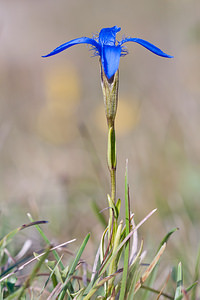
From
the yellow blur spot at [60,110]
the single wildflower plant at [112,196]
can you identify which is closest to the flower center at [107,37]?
the single wildflower plant at [112,196]

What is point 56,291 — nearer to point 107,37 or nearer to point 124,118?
point 107,37

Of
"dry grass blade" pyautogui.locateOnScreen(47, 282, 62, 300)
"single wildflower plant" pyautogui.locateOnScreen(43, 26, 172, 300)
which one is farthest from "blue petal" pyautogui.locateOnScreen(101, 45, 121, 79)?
"dry grass blade" pyautogui.locateOnScreen(47, 282, 62, 300)

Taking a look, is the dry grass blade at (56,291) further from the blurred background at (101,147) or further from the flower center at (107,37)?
the blurred background at (101,147)

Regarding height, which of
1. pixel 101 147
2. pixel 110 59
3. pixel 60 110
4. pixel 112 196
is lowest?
pixel 112 196

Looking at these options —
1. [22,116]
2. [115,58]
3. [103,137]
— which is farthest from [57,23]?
[115,58]

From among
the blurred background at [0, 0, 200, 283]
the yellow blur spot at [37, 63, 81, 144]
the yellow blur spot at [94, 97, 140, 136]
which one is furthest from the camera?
the yellow blur spot at [37, 63, 81, 144]

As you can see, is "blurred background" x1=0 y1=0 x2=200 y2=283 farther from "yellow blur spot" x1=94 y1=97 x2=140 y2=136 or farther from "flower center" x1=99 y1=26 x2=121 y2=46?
"flower center" x1=99 y1=26 x2=121 y2=46

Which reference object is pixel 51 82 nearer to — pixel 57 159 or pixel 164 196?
pixel 57 159

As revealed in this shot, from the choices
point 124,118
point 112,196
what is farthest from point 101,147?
point 112,196

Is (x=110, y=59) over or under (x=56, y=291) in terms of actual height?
over
